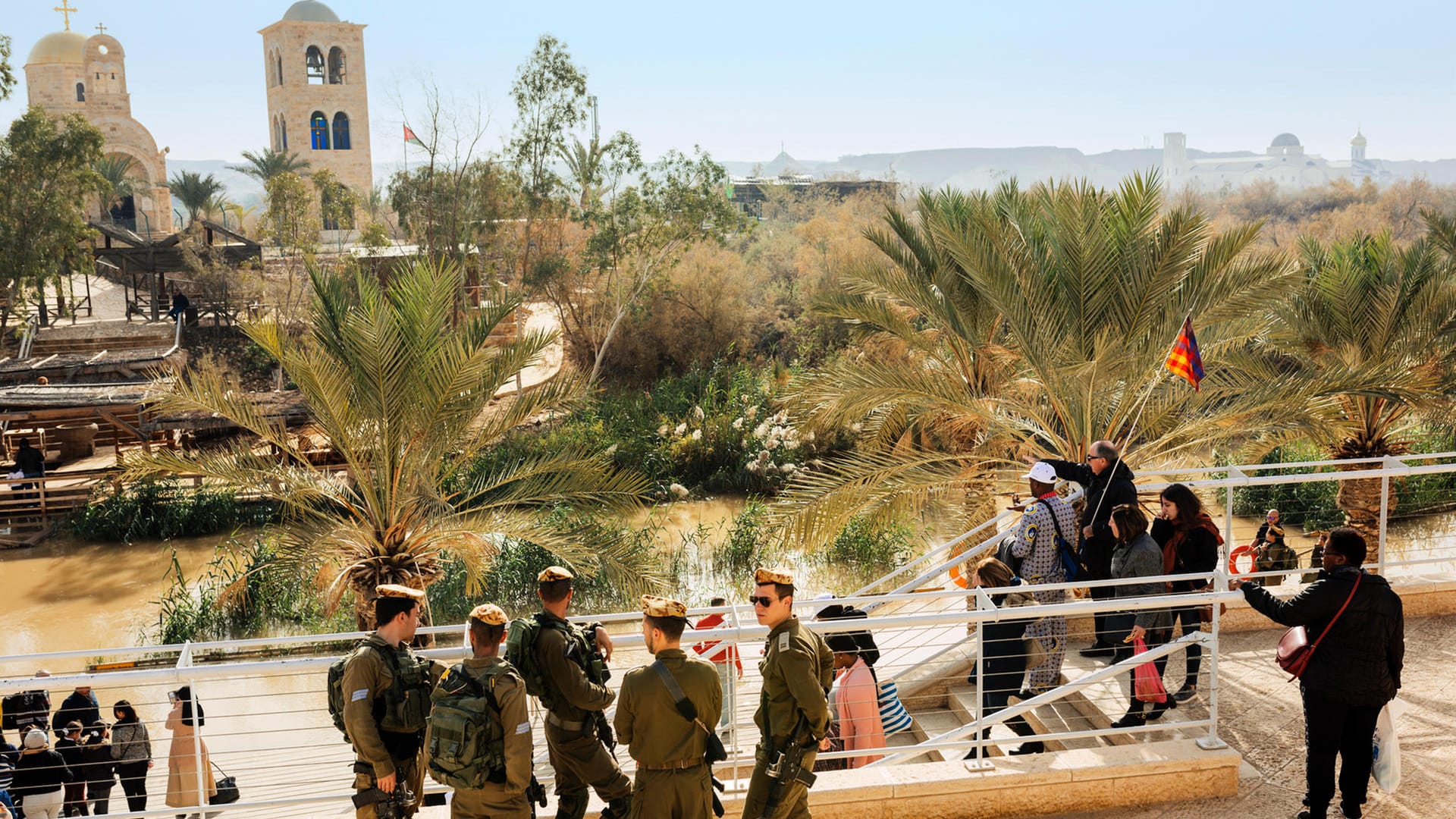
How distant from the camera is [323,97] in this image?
60406mm

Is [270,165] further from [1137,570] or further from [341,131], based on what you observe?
[1137,570]

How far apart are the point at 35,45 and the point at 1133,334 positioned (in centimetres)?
7097

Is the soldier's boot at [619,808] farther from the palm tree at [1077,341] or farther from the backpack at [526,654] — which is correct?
the palm tree at [1077,341]

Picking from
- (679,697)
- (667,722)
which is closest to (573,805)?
(667,722)

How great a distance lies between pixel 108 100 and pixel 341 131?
12.2 metres

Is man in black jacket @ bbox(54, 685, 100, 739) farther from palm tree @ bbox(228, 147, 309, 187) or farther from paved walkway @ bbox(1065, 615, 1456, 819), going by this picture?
palm tree @ bbox(228, 147, 309, 187)

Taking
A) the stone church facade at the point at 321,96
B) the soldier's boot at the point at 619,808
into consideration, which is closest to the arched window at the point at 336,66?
the stone church facade at the point at 321,96

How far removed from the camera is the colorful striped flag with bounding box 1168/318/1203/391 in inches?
304

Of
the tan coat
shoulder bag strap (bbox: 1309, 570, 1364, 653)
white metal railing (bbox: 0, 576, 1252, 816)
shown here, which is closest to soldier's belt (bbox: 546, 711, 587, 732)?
white metal railing (bbox: 0, 576, 1252, 816)

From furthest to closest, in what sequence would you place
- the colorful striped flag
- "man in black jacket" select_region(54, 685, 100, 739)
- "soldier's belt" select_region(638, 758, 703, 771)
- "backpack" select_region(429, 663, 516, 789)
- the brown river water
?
the brown river water → the colorful striped flag → "man in black jacket" select_region(54, 685, 100, 739) → "soldier's belt" select_region(638, 758, 703, 771) → "backpack" select_region(429, 663, 516, 789)

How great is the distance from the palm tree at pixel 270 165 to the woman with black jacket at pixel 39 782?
5059 cm

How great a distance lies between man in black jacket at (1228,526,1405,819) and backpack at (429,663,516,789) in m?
3.32

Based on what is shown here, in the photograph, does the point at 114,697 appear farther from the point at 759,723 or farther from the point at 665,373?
the point at 665,373

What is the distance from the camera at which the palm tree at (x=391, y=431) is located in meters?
9.14
